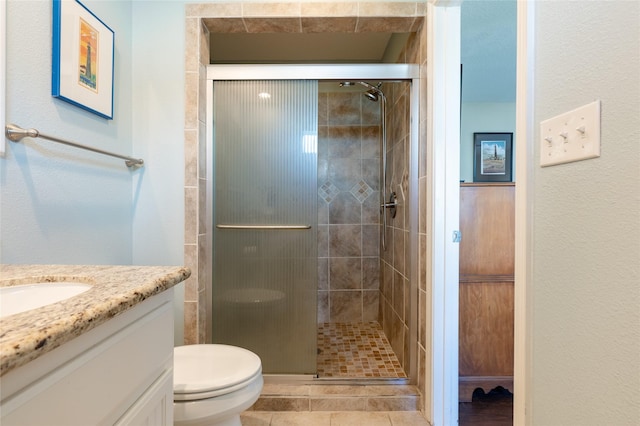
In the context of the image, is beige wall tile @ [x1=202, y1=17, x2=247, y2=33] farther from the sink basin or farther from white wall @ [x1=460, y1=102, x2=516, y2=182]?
white wall @ [x1=460, y1=102, x2=516, y2=182]

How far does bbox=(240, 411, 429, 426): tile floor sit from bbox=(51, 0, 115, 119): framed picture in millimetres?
1764

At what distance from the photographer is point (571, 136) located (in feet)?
2.31

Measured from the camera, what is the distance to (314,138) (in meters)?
1.91

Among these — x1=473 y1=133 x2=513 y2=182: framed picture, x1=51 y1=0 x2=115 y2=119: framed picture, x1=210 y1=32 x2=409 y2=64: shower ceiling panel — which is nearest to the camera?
x1=51 y1=0 x2=115 y2=119: framed picture

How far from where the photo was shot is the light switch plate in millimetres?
650

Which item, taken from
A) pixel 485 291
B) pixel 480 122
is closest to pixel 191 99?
pixel 485 291

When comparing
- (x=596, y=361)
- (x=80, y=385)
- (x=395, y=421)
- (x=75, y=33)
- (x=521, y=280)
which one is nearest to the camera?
(x=80, y=385)

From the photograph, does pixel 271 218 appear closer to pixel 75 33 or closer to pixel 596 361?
pixel 75 33

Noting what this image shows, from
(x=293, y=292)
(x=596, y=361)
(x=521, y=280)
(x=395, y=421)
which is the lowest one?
(x=395, y=421)

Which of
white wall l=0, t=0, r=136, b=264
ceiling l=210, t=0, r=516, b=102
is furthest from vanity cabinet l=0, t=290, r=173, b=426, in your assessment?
ceiling l=210, t=0, r=516, b=102

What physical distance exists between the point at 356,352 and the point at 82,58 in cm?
244

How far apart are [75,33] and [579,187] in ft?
6.12

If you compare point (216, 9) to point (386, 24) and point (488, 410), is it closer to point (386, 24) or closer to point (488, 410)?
point (386, 24)

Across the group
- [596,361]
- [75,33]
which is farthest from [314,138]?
[596,361]
